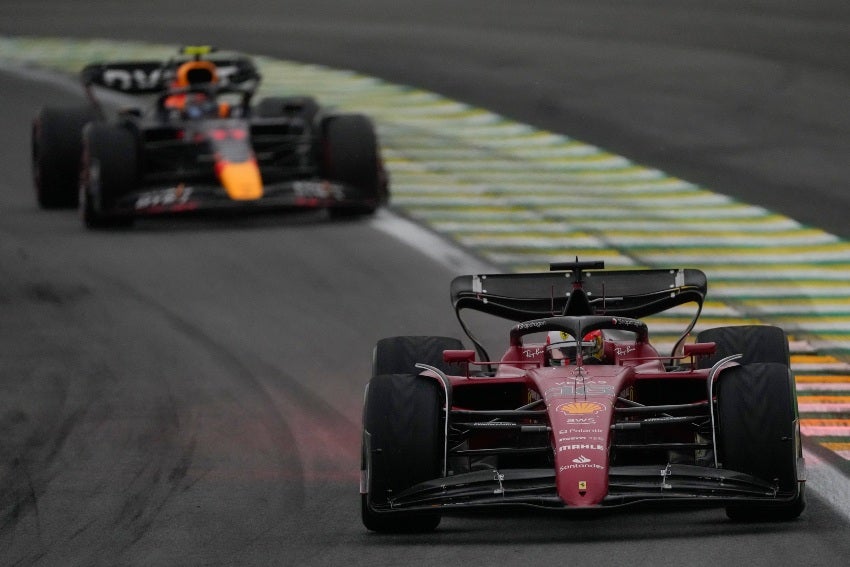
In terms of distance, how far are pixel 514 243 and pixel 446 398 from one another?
8.62 meters

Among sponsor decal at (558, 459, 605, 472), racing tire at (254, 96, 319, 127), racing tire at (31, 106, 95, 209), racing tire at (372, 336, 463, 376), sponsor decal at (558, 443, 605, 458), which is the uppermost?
sponsor decal at (558, 443, 605, 458)

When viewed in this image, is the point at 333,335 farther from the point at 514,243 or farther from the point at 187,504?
the point at 187,504

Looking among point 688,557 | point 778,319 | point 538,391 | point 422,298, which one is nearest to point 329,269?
point 422,298

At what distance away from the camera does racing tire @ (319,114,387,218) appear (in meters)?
19.4

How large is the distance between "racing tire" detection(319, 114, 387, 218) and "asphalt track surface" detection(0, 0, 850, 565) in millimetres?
445

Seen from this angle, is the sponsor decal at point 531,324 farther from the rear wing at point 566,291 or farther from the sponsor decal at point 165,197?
the sponsor decal at point 165,197

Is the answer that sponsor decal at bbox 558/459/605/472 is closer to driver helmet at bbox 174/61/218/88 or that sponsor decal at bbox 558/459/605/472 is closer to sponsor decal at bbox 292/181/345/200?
sponsor decal at bbox 292/181/345/200

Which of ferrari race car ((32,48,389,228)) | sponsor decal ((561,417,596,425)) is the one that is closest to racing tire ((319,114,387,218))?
ferrari race car ((32,48,389,228))

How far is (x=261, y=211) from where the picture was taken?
63.6 feet

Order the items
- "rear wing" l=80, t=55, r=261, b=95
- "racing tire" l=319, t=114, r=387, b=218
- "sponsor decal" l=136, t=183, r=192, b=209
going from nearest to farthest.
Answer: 1. "sponsor decal" l=136, t=183, r=192, b=209
2. "racing tire" l=319, t=114, r=387, b=218
3. "rear wing" l=80, t=55, r=261, b=95

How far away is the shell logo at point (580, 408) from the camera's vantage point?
29.4 ft

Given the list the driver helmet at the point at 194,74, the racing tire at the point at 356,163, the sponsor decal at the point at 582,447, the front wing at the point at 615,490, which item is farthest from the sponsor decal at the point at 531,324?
the driver helmet at the point at 194,74

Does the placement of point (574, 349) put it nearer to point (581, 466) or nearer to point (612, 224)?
point (581, 466)

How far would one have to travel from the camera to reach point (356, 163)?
1934 cm
